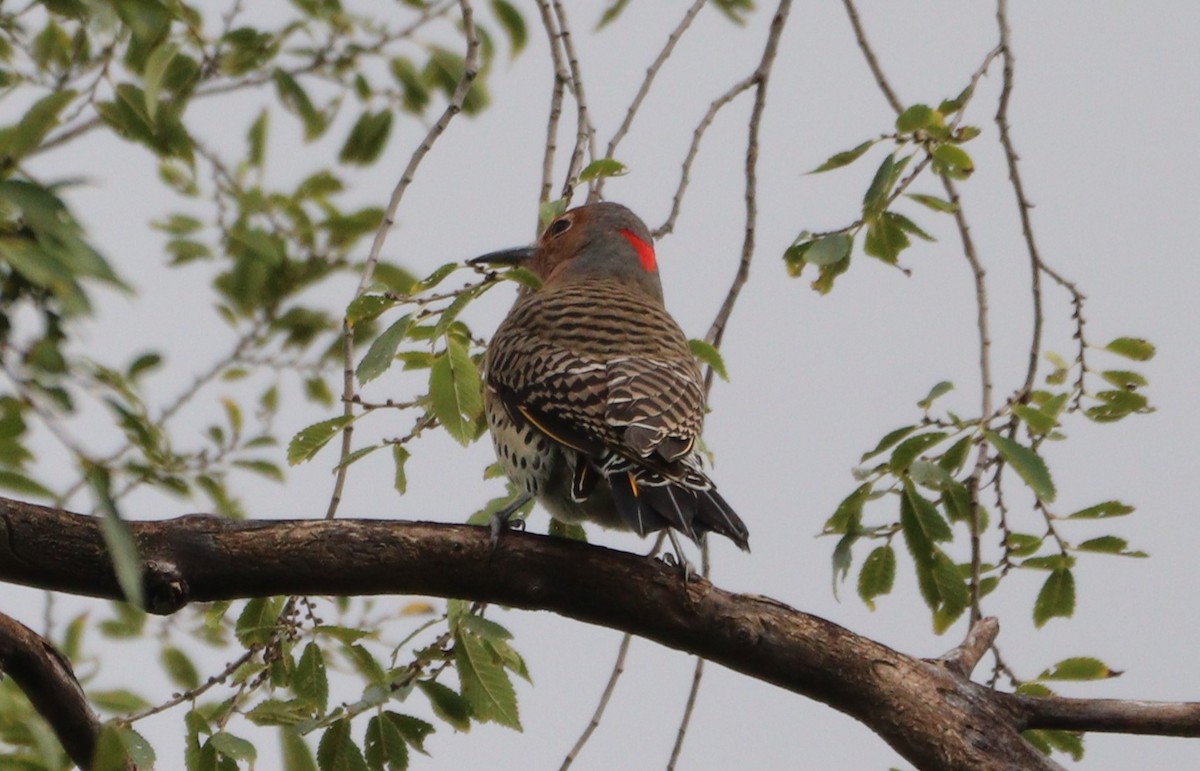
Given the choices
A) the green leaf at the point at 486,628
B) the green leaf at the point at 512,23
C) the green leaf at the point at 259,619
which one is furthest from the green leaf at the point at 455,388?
Result: the green leaf at the point at 512,23

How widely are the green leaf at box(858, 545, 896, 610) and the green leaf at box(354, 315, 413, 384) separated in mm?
1422

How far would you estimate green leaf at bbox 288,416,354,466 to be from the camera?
3842mm

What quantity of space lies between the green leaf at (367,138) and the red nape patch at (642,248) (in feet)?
4.36

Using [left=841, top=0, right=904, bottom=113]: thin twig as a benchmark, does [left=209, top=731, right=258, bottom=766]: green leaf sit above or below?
below

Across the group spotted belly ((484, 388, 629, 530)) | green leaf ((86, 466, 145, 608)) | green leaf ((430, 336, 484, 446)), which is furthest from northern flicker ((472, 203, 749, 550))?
green leaf ((86, 466, 145, 608))

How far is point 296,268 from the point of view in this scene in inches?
191

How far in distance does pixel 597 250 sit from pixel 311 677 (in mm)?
2730

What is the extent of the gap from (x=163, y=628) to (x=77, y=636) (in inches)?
11.4

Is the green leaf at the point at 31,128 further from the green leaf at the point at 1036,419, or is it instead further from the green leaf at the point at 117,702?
A: the green leaf at the point at 1036,419

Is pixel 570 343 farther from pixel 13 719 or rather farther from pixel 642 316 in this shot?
pixel 13 719

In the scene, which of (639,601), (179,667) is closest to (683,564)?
(639,601)

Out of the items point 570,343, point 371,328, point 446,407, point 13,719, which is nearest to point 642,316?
point 570,343

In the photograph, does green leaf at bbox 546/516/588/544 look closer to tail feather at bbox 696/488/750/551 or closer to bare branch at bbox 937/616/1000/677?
tail feather at bbox 696/488/750/551

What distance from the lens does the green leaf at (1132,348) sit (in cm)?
414
